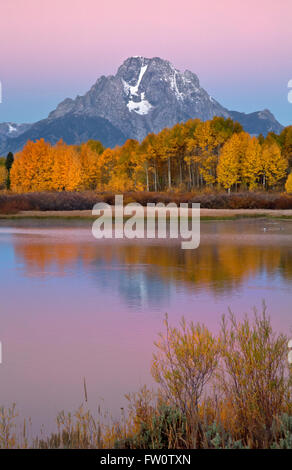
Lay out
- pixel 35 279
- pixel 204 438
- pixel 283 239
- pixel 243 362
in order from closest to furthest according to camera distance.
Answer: pixel 204 438, pixel 243 362, pixel 35 279, pixel 283 239

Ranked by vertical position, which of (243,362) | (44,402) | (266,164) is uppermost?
(266,164)

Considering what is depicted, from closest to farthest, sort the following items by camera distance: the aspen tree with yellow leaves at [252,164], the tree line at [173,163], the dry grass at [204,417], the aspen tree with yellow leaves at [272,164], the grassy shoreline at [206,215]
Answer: the dry grass at [204,417] < the grassy shoreline at [206,215] < the aspen tree with yellow leaves at [252,164] < the tree line at [173,163] < the aspen tree with yellow leaves at [272,164]

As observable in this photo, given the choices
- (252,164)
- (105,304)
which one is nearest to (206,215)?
(252,164)

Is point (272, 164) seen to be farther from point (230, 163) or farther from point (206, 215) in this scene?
point (206, 215)

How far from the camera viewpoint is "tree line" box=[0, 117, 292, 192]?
8662 centimetres

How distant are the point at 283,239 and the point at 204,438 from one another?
24.7m

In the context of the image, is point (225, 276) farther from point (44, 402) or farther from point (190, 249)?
point (44, 402)

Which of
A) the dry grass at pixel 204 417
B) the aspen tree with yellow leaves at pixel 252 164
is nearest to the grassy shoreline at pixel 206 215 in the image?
the aspen tree with yellow leaves at pixel 252 164

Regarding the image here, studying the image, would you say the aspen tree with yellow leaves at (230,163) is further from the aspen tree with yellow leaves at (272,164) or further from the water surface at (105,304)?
the water surface at (105,304)

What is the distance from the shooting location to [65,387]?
743cm

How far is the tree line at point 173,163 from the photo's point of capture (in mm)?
86625

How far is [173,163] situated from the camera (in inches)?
4353

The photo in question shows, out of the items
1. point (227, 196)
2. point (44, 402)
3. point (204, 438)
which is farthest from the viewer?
point (227, 196)
